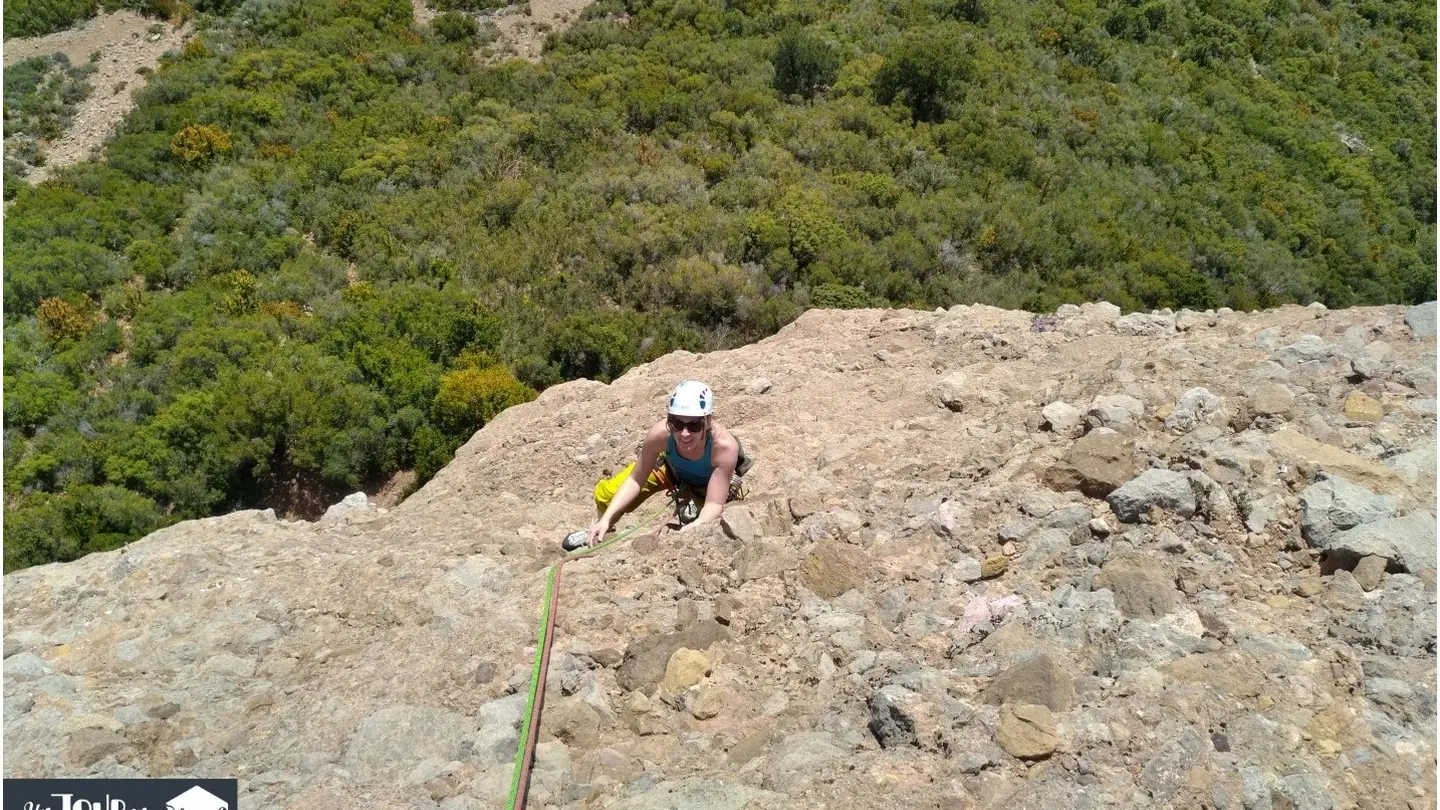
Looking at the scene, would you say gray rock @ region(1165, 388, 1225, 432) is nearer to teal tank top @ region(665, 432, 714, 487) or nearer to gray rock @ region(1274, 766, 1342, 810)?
gray rock @ region(1274, 766, 1342, 810)

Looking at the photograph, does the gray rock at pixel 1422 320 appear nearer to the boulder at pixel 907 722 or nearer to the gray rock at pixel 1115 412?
the gray rock at pixel 1115 412

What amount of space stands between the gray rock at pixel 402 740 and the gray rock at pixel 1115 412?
3.88 m

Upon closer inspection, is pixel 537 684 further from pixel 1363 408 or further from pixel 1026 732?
pixel 1363 408

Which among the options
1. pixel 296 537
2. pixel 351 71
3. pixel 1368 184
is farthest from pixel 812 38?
pixel 296 537

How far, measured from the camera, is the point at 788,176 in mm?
18641

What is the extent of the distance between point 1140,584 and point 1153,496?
1.92ft

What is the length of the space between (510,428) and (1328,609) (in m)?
6.57

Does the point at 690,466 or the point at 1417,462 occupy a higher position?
the point at 1417,462

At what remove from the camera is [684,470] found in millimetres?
5113

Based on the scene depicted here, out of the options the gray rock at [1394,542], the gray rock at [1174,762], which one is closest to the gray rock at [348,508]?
the gray rock at [1174,762]

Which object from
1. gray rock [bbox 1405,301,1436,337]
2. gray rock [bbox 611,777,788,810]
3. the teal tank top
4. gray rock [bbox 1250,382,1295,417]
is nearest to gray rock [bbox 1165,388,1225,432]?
gray rock [bbox 1250,382,1295,417]

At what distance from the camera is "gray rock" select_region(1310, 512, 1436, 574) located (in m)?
3.49

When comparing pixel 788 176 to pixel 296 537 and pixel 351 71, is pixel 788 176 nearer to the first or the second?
pixel 351 71

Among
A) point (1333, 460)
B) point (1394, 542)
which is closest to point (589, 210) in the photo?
point (1333, 460)
